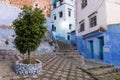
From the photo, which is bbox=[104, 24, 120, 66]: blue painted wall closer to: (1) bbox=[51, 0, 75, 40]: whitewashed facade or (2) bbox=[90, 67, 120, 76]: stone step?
(2) bbox=[90, 67, 120, 76]: stone step

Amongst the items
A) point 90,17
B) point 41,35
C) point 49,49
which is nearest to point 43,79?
point 41,35

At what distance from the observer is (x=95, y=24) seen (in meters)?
13.1

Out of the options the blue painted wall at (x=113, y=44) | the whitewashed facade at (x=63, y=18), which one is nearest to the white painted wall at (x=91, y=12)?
the blue painted wall at (x=113, y=44)

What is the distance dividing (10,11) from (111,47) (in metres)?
9.45

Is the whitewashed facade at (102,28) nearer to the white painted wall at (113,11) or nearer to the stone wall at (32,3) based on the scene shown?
the white painted wall at (113,11)

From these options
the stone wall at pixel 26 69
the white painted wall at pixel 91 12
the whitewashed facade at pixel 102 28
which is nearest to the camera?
the stone wall at pixel 26 69

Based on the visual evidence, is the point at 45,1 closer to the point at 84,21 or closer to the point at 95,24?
the point at 84,21

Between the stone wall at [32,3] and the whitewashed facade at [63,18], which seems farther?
the whitewashed facade at [63,18]

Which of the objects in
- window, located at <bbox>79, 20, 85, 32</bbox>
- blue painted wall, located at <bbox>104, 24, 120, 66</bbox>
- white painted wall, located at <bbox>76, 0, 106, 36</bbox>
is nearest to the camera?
blue painted wall, located at <bbox>104, 24, 120, 66</bbox>

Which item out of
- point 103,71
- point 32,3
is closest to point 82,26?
point 32,3

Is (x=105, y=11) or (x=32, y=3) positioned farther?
(x=32, y=3)

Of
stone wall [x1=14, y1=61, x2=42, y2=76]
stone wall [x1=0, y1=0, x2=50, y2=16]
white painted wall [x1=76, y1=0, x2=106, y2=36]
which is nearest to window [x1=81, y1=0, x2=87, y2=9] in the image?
white painted wall [x1=76, y1=0, x2=106, y2=36]

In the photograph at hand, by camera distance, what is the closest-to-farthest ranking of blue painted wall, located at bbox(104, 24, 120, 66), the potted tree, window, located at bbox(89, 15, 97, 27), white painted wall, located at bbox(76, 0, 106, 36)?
the potted tree → blue painted wall, located at bbox(104, 24, 120, 66) → white painted wall, located at bbox(76, 0, 106, 36) → window, located at bbox(89, 15, 97, 27)

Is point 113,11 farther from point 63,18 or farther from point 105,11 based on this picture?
point 63,18
